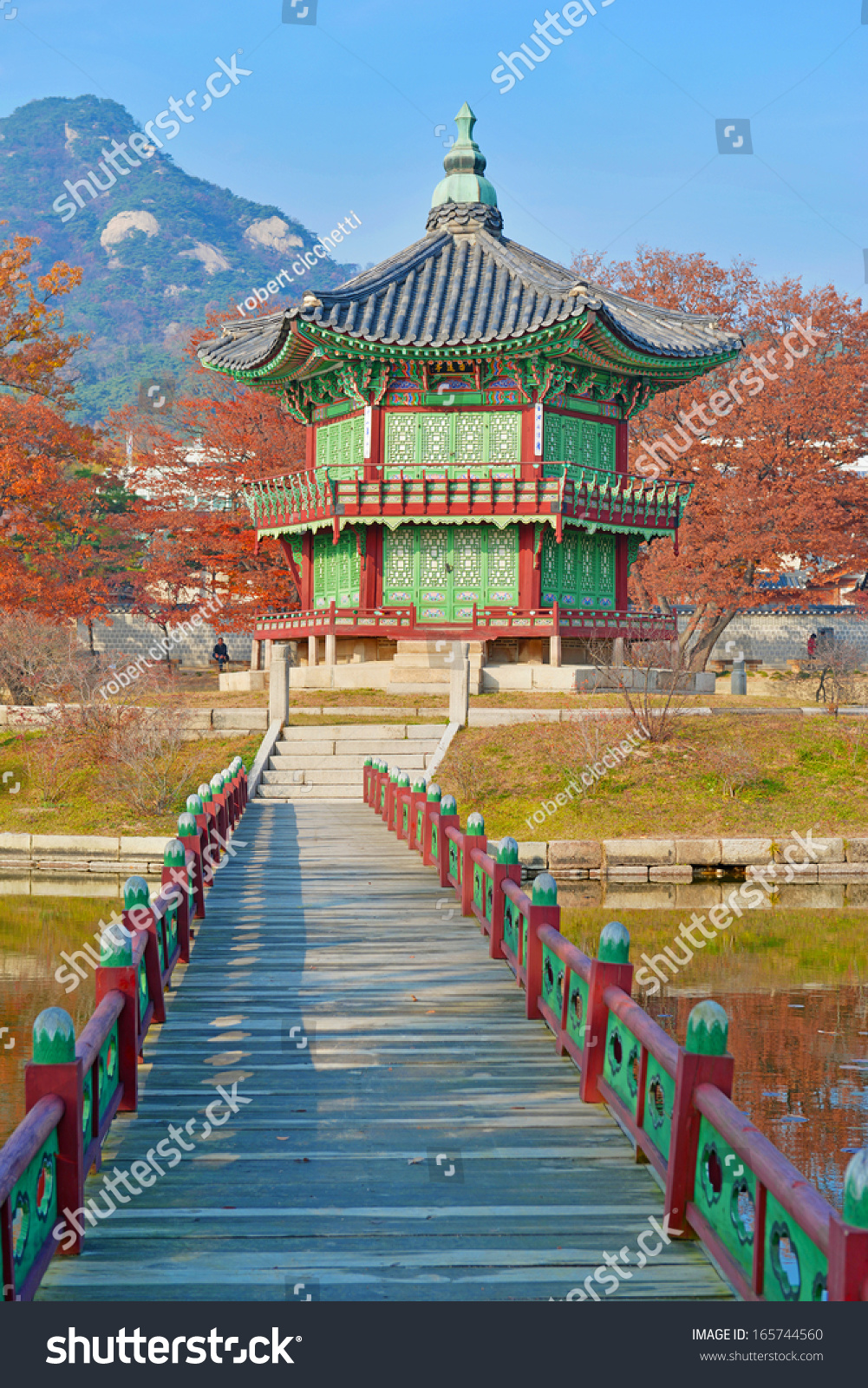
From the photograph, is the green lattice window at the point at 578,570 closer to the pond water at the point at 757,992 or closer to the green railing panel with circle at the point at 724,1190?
the pond water at the point at 757,992

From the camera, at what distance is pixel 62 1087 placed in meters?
4.32

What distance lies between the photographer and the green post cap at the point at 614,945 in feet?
18.9

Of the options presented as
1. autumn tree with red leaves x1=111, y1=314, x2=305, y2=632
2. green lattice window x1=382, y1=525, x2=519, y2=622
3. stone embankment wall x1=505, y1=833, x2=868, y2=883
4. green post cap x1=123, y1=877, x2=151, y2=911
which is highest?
autumn tree with red leaves x1=111, y1=314, x2=305, y2=632

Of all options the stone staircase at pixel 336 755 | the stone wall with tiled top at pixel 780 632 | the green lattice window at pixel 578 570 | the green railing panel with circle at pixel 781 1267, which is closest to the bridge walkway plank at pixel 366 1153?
the green railing panel with circle at pixel 781 1267

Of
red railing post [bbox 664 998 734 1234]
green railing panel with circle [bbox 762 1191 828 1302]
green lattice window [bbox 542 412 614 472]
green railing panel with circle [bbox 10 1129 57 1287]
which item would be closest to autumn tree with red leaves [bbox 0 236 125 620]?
green lattice window [bbox 542 412 614 472]

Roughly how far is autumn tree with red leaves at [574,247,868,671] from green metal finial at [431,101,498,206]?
8149 mm

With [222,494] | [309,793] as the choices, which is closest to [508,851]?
[309,793]

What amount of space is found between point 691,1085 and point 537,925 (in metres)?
3.13

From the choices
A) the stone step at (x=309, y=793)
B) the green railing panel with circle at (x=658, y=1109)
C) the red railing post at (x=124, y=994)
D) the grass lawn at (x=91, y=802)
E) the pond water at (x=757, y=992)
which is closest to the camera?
the green railing panel with circle at (x=658, y=1109)

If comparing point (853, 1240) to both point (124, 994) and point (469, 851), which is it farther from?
point (469, 851)

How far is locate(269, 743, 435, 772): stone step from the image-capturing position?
21.4 meters

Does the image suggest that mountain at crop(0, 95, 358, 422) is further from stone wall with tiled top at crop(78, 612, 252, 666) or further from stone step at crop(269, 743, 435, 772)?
stone step at crop(269, 743, 435, 772)

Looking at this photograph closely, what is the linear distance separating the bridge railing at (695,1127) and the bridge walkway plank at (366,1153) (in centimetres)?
18

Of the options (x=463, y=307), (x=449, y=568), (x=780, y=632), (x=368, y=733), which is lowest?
(x=368, y=733)
